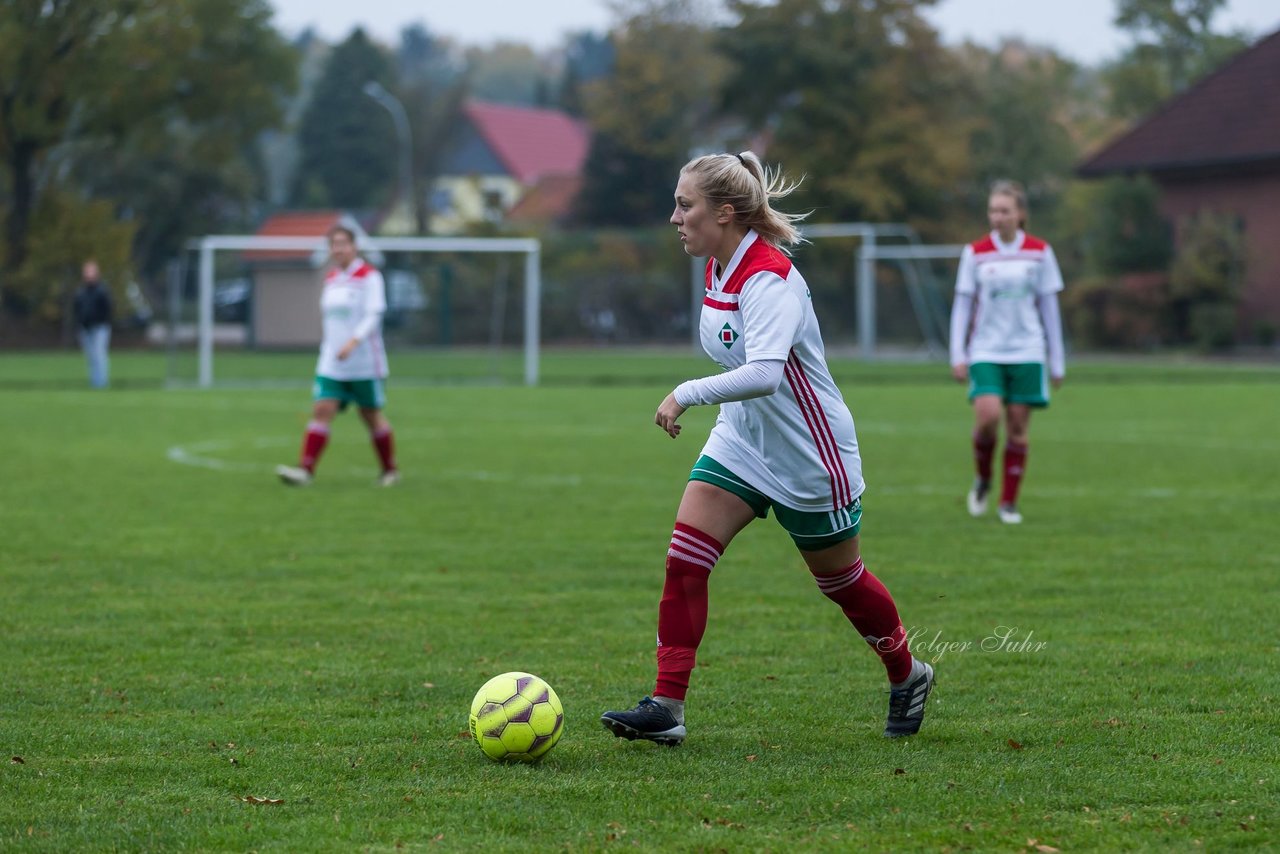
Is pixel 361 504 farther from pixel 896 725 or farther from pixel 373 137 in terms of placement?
pixel 373 137

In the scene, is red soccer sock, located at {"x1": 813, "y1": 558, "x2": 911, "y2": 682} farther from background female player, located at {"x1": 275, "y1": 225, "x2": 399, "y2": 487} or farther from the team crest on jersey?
background female player, located at {"x1": 275, "y1": 225, "x2": 399, "y2": 487}

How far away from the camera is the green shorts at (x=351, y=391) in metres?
12.7

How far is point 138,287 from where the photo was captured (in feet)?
160

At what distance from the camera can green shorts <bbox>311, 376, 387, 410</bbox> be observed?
12688 millimetres

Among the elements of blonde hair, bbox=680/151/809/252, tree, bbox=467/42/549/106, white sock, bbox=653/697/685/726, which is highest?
tree, bbox=467/42/549/106

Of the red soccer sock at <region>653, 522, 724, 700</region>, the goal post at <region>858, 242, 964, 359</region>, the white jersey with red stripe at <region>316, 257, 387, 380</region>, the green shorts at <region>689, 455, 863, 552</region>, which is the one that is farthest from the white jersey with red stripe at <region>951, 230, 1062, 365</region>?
the goal post at <region>858, 242, 964, 359</region>

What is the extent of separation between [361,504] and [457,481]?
1.77 meters

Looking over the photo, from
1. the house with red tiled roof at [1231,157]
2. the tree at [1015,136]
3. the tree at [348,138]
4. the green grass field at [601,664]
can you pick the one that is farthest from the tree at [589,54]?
the green grass field at [601,664]

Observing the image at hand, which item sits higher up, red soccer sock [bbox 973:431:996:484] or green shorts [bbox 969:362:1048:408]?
green shorts [bbox 969:362:1048:408]

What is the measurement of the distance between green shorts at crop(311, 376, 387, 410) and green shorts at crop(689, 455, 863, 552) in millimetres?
7812

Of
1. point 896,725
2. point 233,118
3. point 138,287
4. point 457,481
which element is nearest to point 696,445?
point 457,481

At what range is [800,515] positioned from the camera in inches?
203

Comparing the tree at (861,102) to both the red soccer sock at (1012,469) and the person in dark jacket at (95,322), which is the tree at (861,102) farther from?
the red soccer sock at (1012,469)

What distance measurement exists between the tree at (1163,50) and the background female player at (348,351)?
4204cm
